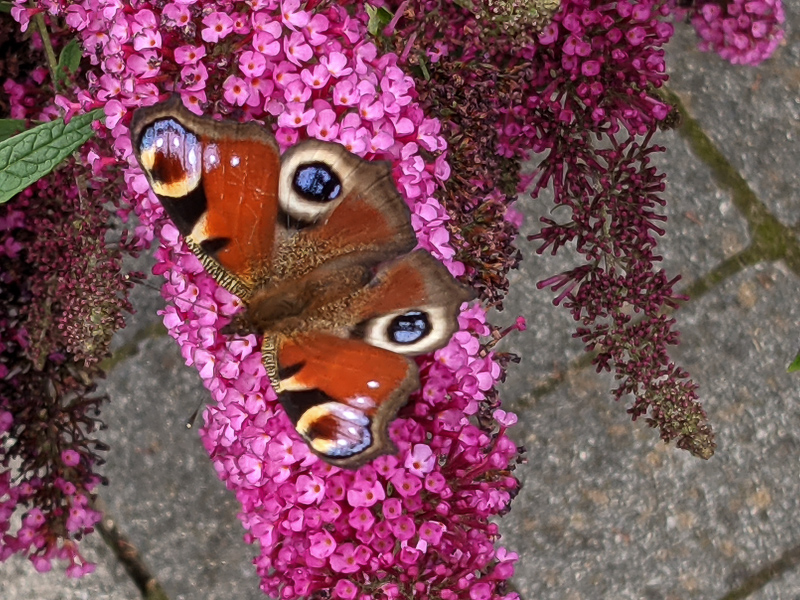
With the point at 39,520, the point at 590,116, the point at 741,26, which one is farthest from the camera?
the point at 39,520

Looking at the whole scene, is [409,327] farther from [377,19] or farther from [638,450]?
[638,450]

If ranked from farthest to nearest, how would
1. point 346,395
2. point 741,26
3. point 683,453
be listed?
point 683,453
point 741,26
point 346,395

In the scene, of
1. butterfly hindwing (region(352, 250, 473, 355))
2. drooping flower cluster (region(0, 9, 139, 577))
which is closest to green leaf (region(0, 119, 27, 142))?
drooping flower cluster (region(0, 9, 139, 577))

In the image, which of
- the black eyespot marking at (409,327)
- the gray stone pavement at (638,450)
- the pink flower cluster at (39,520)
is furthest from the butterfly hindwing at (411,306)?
the gray stone pavement at (638,450)

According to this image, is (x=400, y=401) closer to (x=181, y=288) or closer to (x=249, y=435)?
(x=249, y=435)

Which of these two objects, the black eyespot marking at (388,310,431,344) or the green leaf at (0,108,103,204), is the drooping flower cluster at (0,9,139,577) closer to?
the green leaf at (0,108,103,204)

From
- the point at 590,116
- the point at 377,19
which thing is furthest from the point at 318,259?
the point at 590,116
